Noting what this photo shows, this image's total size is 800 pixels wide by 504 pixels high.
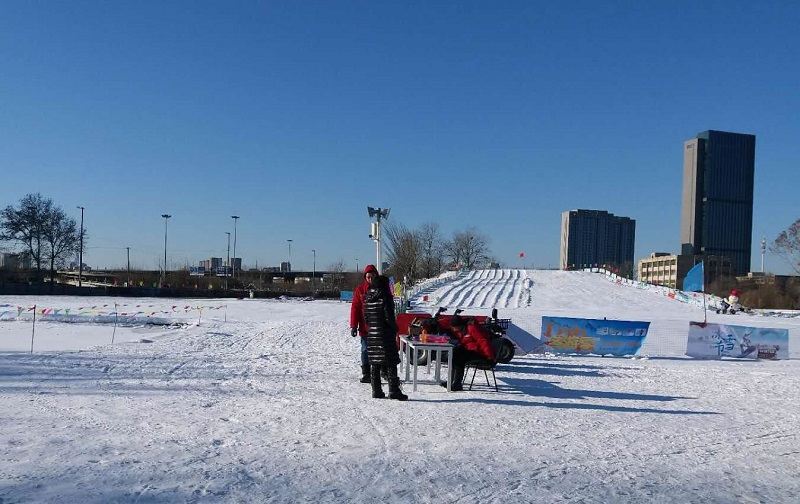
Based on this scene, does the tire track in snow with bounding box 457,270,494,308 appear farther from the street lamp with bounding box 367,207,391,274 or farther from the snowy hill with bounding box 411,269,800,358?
the street lamp with bounding box 367,207,391,274

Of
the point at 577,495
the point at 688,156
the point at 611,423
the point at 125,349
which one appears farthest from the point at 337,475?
the point at 688,156

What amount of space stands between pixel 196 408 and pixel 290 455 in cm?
235

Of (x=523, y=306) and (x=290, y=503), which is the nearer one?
(x=290, y=503)

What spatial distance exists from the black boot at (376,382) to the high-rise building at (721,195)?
18000 cm

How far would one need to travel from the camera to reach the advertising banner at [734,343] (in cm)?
1808

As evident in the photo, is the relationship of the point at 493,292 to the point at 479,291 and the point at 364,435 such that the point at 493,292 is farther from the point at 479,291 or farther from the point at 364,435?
the point at 364,435

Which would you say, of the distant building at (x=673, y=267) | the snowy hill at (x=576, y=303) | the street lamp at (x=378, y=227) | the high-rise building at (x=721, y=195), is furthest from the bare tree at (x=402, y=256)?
the high-rise building at (x=721, y=195)

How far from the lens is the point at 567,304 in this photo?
47438 millimetres

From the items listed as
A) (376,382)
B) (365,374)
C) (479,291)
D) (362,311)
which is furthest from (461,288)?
(376,382)

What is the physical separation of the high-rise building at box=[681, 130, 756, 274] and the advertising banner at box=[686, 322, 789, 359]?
547ft

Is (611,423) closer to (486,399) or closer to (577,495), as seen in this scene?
(486,399)

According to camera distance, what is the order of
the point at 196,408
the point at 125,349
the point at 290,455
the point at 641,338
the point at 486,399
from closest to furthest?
the point at 290,455 → the point at 196,408 → the point at 486,399 → the point at 125,349 → the point at 641,338

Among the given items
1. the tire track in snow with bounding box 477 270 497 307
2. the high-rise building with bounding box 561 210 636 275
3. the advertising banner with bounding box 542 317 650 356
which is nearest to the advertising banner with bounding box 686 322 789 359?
the advertising banner with bounding box 542 317 650 356

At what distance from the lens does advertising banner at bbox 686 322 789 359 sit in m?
18.1
